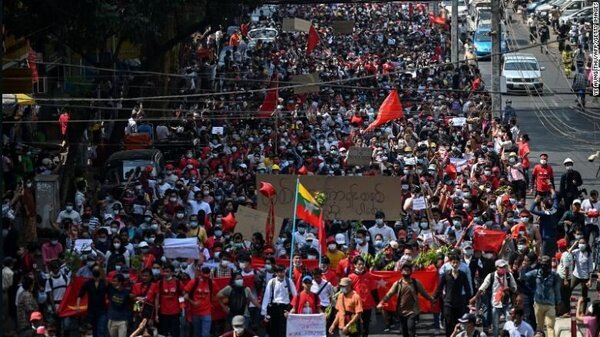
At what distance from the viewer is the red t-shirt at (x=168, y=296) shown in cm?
2188

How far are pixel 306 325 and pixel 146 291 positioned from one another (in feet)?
6.80

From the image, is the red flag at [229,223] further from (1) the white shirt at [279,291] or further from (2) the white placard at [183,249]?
(1) the white shirt at [279,291]

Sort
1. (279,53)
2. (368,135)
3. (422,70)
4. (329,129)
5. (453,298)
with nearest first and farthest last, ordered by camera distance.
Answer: (453,298), (368,135), (329,129), (422,70), (279,53)

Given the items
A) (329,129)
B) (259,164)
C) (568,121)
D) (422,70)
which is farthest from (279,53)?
(259,164)

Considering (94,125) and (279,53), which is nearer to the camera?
(94,125)

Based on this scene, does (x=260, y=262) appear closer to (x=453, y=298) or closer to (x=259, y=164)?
(x=453, y=298)

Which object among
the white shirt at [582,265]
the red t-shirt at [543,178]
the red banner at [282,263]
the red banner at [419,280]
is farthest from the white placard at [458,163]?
the red banner at [419,280]

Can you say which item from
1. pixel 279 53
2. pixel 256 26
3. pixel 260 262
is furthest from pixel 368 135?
pixel 256 26

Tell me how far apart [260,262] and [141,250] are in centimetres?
153

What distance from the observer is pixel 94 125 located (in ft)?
126

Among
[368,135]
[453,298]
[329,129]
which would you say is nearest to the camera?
[453,298]

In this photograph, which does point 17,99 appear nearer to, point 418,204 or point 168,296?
point 418,204

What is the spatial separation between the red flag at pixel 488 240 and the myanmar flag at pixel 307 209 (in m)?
2.15

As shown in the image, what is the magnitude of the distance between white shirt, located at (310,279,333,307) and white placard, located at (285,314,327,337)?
488 millimetres
